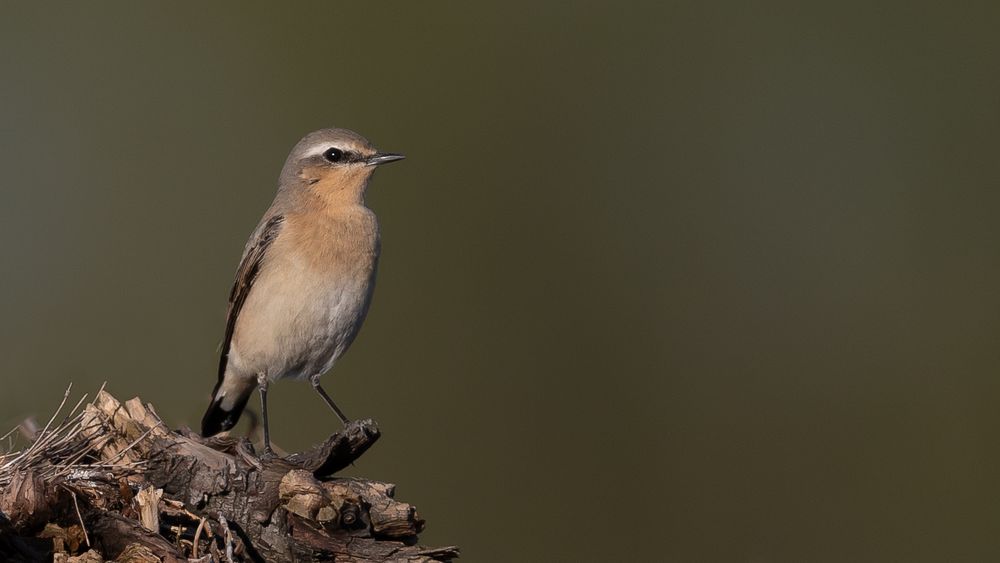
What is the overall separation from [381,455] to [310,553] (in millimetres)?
5332

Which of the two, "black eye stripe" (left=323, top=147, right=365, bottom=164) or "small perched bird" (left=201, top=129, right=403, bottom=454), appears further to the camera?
"black eye stripe" (left=323, top=147, right=365, bottom=164)

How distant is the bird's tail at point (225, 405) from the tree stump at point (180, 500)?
2263 millimetres

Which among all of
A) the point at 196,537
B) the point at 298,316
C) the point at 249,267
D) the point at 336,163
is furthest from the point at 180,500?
the point at 336,163

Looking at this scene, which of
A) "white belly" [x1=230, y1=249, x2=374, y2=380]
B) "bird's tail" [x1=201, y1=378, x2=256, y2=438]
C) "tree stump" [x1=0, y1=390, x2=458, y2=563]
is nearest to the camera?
"tree stump" [x1=0, y1=390, x2=458, y2=563]

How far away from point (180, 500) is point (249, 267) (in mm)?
2577

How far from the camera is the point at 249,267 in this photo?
6562mm

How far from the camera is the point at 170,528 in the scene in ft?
12.9

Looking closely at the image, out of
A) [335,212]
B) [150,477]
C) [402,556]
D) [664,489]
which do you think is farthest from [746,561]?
[150,477]

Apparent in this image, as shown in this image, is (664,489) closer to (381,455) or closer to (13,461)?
(381,455)

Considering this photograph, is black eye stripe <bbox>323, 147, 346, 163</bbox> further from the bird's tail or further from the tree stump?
the tree stump

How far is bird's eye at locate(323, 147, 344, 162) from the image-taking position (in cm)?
685

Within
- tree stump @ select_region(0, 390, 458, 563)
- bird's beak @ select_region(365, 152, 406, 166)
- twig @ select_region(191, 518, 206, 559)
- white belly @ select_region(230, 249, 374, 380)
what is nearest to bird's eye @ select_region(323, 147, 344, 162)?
bird's beak @ select_region(365, 152, 406, 166)

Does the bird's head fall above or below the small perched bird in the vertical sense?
above

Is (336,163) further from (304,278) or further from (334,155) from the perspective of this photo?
(304,278)
